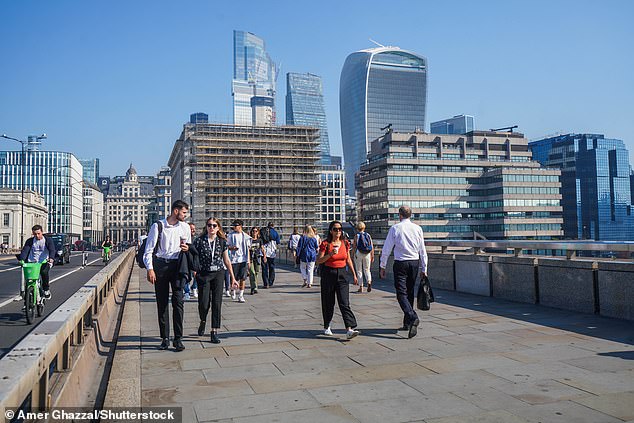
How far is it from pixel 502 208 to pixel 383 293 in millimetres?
107802

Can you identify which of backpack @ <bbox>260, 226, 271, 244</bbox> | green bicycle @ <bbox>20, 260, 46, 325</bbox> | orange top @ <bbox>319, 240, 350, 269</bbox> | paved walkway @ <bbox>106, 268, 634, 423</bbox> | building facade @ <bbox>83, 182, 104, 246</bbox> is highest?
building facade @ <bbox>83, 182, 104, 246</bbox>

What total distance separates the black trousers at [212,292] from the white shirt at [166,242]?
2.70 feet

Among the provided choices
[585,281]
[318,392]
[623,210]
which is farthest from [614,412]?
[623,210]

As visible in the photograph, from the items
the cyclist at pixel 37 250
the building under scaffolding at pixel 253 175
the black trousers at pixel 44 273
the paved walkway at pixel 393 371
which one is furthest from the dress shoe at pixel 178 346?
the building under scaffolding at pixel 253 175

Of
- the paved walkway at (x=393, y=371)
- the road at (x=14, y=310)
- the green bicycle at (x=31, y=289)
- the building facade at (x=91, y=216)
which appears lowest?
the road at (x=14, y=310)

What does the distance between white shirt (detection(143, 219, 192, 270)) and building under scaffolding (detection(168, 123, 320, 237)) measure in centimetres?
9923

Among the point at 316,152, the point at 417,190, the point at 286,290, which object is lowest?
the point at 286,290

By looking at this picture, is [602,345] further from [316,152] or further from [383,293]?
[316,152]

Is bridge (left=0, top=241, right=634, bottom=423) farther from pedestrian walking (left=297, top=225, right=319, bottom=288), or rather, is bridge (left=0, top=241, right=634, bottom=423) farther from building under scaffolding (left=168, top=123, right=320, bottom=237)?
building under scaffolding (left=168, top=123, right=320, bottom=237)

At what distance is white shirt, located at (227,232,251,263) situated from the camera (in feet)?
40.2

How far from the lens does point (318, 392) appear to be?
4.92 meters

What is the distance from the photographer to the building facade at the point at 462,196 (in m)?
114

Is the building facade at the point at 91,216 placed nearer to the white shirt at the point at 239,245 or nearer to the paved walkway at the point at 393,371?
the white shirt at the point at 239,245

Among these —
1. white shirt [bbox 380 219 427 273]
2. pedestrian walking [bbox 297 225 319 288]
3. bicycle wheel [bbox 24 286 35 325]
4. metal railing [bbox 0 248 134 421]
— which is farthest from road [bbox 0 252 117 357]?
pedestrian walking [bbox 297 225 319 288]
